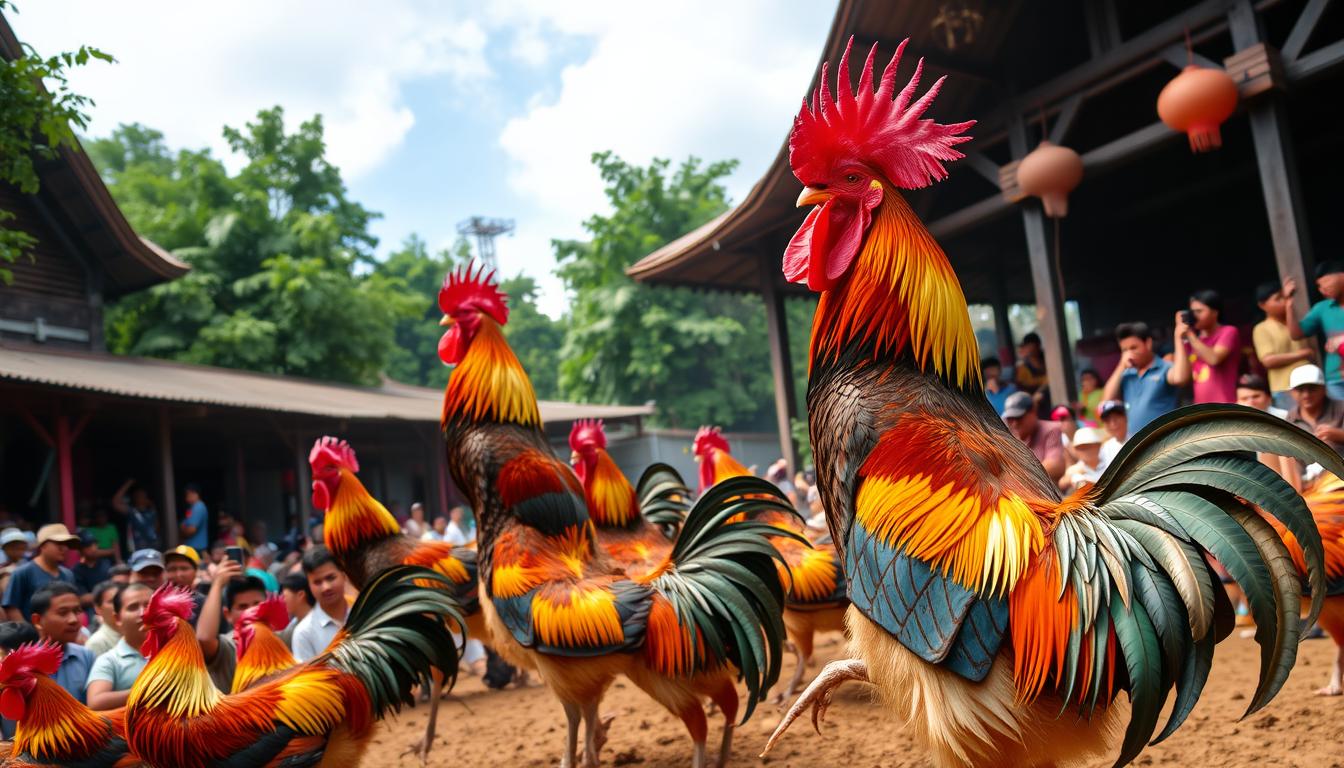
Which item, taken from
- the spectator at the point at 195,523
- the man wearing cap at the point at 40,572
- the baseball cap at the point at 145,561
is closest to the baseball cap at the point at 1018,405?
the baseball cap at the point at 145,561

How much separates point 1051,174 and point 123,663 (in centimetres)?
786

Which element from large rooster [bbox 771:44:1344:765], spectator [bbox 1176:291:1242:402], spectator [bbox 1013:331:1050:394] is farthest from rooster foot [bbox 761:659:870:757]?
spectator [bbox 1013:331:1050:394]

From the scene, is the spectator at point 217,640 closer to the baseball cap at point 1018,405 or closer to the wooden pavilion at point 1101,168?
the baseball cap at point 1018,405

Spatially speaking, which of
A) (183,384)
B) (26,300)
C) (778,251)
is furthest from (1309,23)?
(26,300)

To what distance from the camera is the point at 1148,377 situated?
615 cm

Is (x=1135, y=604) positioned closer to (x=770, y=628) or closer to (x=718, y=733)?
(x=770, y=628)

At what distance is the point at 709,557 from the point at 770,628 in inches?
16.6

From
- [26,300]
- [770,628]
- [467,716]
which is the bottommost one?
[467,716]

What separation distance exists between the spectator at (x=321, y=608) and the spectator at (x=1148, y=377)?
18.7 feet

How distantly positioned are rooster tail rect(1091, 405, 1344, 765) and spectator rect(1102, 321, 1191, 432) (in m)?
4.49

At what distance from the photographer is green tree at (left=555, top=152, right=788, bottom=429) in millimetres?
26484

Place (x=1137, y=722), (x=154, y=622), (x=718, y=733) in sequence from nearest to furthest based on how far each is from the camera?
(x=1137, y=722) → (x=154, y=622) → (x=718, y=733)

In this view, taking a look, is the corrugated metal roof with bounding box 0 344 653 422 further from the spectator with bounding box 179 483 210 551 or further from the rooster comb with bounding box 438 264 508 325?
the rooster comb with bounding box 438 264 508 325

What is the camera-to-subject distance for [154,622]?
3.61 m
